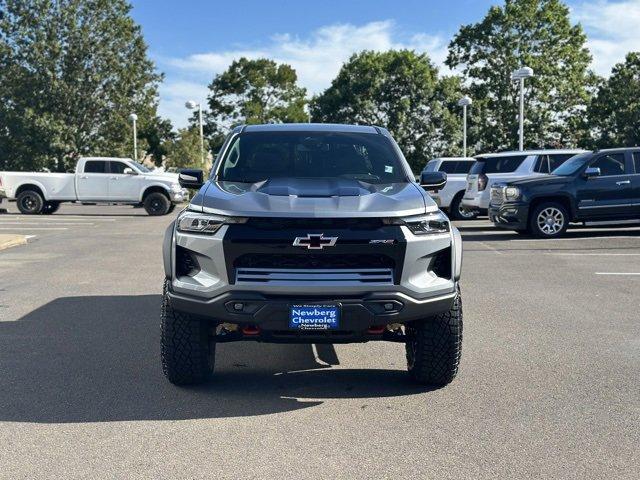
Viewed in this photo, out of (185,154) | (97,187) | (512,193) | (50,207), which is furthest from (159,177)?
(185,154)

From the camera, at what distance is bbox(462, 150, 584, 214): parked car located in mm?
19844

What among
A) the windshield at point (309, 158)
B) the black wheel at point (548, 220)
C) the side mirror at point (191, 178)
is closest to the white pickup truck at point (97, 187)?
the black wheel at point (548, 220)

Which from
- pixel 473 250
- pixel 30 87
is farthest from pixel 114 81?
pixel 473 250

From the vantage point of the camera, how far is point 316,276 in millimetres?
4805

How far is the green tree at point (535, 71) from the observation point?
183 feet

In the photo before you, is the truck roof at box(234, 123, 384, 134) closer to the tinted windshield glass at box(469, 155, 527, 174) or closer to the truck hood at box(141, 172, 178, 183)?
the tinted windshield glass at box(469, 155, 527, 174)

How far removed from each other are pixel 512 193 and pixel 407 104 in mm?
41725

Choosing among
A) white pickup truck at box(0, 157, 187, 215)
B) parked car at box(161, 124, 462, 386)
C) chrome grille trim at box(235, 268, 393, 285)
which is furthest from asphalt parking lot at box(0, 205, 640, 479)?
white pickup truck at box(0, 157, 187, 215)

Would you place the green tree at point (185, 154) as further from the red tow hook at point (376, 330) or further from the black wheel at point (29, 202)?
the red tow hook at point (376, 330)

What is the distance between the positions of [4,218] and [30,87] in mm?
25026

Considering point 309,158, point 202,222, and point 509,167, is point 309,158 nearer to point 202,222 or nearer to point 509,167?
point 202,222

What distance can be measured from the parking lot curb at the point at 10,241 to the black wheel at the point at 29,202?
33.7ft

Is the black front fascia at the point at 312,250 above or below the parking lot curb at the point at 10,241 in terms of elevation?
above

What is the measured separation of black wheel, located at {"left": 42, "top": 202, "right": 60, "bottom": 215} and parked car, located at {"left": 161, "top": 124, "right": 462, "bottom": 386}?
2344cm
